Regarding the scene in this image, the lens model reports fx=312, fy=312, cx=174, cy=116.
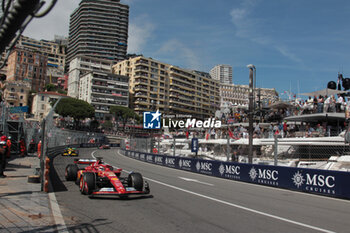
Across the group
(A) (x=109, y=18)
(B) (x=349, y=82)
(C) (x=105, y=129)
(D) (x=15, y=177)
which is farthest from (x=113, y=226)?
(A) (x=109, y=18)

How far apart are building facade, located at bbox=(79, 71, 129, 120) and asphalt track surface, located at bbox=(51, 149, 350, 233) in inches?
3601

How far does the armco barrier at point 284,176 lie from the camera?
10.6 metres

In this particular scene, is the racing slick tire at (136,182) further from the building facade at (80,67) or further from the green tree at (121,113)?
the building facade at (80,67)

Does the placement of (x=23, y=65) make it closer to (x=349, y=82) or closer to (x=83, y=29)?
(x=83, y=29)

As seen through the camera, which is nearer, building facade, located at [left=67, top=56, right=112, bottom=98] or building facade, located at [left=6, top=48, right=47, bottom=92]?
building facade, located at [left=6, top=48, right=47, bottom=92]

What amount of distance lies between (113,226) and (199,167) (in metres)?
13.0

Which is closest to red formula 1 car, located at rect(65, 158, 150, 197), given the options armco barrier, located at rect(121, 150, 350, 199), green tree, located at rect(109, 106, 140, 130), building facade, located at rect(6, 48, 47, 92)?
armco barrier, located at rect(121, 150, 350, 199)

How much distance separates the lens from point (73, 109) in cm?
8331

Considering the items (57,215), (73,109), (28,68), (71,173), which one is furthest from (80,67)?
(57,215)

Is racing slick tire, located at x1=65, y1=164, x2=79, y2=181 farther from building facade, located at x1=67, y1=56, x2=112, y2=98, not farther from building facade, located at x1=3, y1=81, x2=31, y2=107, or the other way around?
building facade, located at x1=67, y1=56, x2=112, y2=98

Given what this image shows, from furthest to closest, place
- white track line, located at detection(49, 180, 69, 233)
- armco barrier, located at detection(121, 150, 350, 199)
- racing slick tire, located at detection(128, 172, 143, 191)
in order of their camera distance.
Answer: armco barrier, located at detection(121, 150, 350, 199)
racing slick tire, located at detection(128, 172, 143, 191)
white track line, located at detection(49, 180, 69, 233)

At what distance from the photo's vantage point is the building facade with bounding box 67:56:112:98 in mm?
118231

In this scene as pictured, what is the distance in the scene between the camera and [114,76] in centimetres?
10519

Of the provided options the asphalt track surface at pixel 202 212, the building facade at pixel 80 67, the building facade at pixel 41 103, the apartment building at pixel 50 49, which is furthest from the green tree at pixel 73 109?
the apartment building at pixel 50 49
